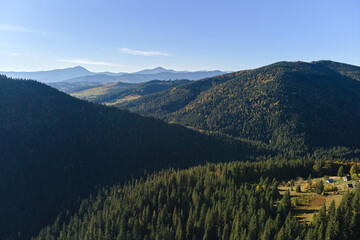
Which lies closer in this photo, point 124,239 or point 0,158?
point 124,239

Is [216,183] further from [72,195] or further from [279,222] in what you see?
[72,195]

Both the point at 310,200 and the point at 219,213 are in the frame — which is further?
the point at 310,200

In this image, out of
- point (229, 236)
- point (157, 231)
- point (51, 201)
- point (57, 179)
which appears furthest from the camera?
point (57, 179)

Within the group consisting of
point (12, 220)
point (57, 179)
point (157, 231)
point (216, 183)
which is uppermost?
point (216, 183)

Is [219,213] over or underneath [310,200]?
underneath

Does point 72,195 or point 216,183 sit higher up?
point 216,183

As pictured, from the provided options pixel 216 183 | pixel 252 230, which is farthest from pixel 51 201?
pixel 252 230

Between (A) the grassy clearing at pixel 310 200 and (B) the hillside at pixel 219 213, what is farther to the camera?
(A) the grassy clearing at pixel 310 200

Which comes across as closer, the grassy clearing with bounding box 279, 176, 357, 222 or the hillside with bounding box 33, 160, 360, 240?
the hillside with bounding box 33, 160, 360, 240
